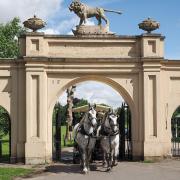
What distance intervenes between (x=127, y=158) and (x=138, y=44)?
4749 mm

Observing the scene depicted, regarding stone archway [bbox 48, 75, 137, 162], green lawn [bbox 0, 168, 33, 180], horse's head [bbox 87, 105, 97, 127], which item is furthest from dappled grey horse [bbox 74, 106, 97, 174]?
stone archway [bbox 48, 75, 137, 162]

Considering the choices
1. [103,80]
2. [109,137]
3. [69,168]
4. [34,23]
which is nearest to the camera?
[109,137]

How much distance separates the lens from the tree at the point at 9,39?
31.0 metres

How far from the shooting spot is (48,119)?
1817 centimetres

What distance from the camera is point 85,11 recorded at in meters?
18.8

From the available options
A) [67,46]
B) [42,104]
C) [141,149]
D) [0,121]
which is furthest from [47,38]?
[0,121]

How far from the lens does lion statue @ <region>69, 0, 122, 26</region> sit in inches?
→ 739

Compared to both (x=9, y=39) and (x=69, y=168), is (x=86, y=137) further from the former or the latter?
(x=9, y=39)

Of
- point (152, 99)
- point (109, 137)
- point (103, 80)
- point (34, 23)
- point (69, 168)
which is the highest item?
point (34, 23)

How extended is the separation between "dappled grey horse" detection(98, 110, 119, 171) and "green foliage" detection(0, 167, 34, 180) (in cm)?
265

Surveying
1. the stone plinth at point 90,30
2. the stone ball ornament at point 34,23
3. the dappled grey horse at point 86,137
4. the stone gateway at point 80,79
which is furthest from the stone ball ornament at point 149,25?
the dappled grey horse at point 86,137

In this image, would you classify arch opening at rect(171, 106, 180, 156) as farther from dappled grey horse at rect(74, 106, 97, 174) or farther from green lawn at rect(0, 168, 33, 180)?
green lawn at rect(0, 168, 33, 180)

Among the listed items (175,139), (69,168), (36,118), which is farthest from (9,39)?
(69,168)

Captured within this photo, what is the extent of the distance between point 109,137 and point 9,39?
62.3ft
